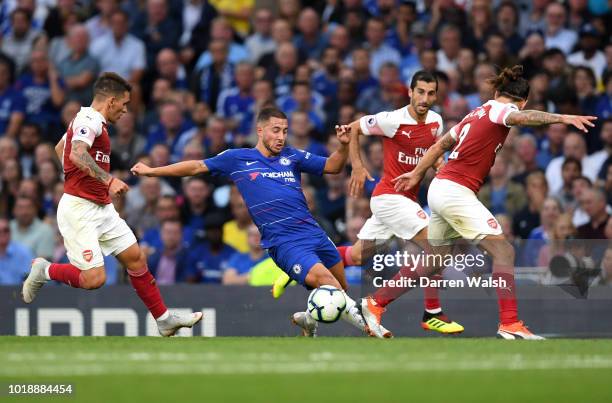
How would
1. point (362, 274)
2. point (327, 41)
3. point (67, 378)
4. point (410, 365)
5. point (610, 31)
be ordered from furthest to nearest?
1. point (327, 41)
2. point (610, 31)
3. point (362, 274)
4. point (410, 365)
5. point (67, 378)

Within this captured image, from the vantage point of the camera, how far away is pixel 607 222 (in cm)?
1580

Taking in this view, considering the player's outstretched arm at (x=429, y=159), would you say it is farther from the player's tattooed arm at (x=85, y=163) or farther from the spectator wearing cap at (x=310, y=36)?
the spectator wearing cap at (x=310, y=36)

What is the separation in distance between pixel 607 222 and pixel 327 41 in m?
6.11

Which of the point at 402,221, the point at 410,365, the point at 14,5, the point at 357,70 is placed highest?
the point at 14,5

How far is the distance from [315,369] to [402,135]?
4275mm

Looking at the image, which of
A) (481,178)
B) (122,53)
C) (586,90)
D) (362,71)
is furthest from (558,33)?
(481,178)

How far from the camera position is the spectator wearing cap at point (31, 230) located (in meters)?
18.0

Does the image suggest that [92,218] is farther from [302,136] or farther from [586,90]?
[586,90]

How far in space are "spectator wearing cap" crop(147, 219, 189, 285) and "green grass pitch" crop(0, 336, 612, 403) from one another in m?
5.25

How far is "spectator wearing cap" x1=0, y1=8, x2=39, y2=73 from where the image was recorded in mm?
21484

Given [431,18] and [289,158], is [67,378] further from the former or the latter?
[431,18]

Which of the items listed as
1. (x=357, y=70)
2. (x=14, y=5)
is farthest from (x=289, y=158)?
(x=14, y=5)

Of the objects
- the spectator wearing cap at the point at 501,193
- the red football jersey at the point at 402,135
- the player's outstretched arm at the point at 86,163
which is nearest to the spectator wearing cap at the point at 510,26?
the spectator wearing cap at the point at 501,193

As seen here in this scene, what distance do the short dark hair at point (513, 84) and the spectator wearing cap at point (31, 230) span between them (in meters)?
7.88
